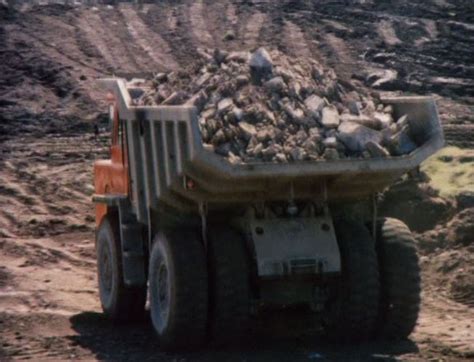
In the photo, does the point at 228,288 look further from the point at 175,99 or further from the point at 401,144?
the point at 401,144

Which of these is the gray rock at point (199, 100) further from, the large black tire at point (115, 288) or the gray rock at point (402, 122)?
the large black tire at point (115, 288)

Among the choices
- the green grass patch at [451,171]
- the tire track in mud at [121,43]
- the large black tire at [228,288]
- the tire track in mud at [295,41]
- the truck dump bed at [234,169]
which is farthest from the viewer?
the tire track in mud at [295,41]

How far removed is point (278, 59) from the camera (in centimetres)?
1273

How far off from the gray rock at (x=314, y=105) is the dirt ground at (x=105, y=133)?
6.34ft

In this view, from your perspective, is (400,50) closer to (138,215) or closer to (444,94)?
(444,94)

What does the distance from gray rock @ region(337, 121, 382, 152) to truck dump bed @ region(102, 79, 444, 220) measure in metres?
0.20

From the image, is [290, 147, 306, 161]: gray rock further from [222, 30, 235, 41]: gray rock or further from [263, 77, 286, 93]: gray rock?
[222, 30, 235, 41]: gray rock

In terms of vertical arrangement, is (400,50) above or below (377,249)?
above

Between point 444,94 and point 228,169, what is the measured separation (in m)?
15.8

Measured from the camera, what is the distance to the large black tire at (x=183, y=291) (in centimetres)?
1187

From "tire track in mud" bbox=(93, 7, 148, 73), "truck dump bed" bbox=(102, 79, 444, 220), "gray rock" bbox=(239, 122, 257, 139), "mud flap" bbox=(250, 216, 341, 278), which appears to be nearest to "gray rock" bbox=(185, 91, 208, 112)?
"truck dump bed" bbox=(102, 79, 444, 220)

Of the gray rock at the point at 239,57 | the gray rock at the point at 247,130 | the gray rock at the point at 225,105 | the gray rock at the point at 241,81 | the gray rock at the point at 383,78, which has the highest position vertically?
the gray rock at the point at 383,78

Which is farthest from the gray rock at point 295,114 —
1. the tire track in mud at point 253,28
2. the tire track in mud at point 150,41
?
the tire track in mud at point 253,28

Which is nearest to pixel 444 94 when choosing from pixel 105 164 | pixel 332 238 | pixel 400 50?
pixel 400 50
